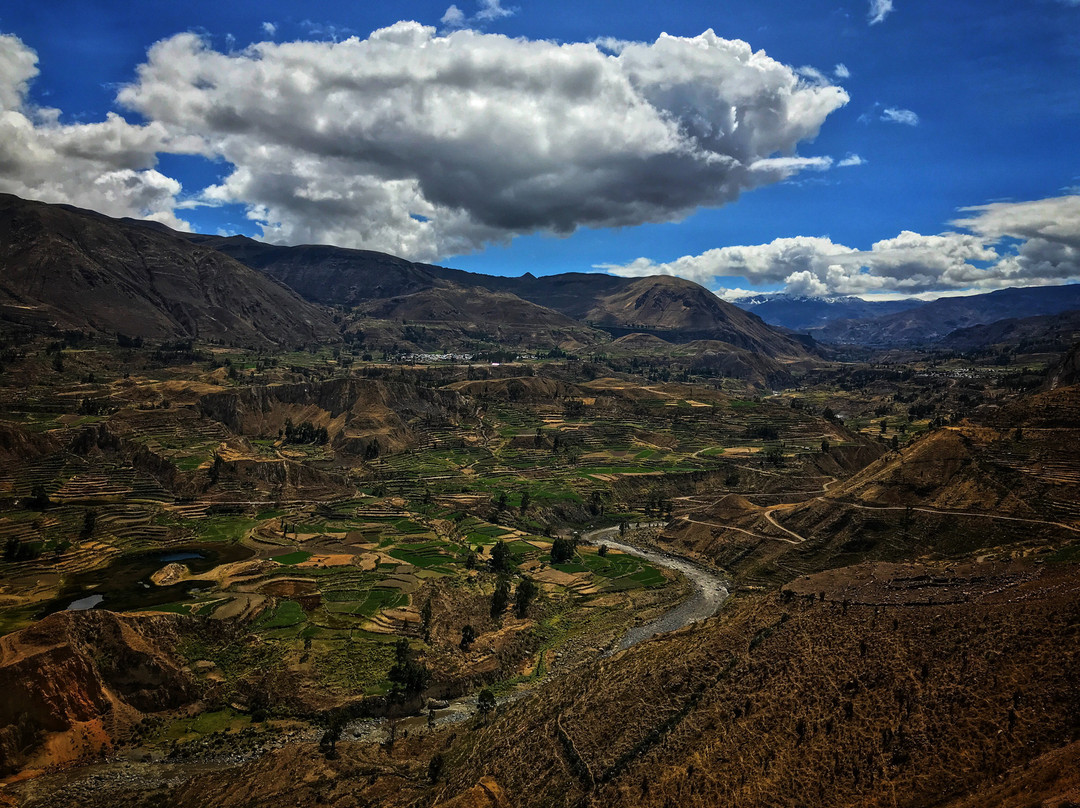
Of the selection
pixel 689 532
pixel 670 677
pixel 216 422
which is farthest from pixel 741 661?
pixel 216 422

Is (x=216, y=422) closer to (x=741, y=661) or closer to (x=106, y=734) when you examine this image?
(x=106, y=734)

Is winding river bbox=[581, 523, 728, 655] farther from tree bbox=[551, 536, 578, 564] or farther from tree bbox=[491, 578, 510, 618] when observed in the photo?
tree bbox=[491, 578, 510, 618]

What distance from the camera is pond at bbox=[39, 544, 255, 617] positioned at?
7725 centimetres

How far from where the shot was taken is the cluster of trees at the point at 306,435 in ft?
590

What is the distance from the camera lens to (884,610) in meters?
53.8

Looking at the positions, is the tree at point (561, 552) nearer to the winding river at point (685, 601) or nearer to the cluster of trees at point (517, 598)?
the winding river at point (685, 601)

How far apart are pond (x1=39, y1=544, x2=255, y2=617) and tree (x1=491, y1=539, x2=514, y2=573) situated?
1459 inches

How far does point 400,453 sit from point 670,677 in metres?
131

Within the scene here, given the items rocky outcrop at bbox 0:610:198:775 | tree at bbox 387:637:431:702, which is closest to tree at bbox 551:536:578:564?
tree at bbox 387:637:431:702

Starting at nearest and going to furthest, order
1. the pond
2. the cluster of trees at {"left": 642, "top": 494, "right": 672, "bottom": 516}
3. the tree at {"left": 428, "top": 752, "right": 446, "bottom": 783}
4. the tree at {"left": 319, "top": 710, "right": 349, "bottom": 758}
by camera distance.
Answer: the tree at {"left": 428, "top": 752, "right": 446, "bottom": 783} → the tree at {"left": 319, "top": 710, "right": 349, "bottom": 758} → the pond → the cluster of trees at {"left": 642, "top": 494, "right": 672, "bottom": 516}

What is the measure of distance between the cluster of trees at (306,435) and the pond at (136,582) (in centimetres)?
7947

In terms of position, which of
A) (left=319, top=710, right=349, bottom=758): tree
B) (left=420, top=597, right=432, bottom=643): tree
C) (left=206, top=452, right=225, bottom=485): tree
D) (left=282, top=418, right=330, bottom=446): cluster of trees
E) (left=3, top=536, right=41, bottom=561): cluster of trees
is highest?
(left=282, top=418, right=330, bottom=446): cluster of trees

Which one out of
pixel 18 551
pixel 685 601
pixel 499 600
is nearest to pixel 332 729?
pixel 499 600

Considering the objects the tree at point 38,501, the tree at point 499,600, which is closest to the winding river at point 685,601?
the tree at point 499,600
